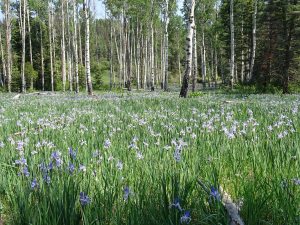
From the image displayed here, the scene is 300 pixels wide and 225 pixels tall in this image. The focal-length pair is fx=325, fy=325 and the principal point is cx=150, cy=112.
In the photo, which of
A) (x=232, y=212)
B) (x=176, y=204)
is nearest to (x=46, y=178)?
(x=176, y=204)

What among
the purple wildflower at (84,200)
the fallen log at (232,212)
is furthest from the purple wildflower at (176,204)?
the purple wildflower at (84,200)

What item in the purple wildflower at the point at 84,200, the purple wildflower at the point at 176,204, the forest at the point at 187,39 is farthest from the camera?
the forest at the point at 187,39

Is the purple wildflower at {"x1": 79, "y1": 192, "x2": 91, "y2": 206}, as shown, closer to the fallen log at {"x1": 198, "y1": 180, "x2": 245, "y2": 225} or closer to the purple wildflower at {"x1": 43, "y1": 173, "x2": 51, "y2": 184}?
the purple wildflower at {"x1": 43, "y1": 173, "x2": 51, "y2": 184}

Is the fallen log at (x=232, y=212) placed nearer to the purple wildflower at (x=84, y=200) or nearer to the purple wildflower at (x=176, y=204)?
the purple wildflower at (x=176, y=204)

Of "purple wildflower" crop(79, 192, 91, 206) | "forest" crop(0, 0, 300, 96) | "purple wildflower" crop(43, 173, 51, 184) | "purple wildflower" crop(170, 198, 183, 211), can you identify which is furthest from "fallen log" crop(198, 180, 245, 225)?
"forest" crop(0, 0, 300, 96)

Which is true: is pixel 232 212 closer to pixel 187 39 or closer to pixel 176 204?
pixel 176 204

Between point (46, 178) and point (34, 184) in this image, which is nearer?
point (34, 184)

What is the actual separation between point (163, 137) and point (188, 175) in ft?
7.06

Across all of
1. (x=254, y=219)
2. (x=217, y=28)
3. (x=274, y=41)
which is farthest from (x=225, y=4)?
(x=254, y=219)

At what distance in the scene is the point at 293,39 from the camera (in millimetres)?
26016

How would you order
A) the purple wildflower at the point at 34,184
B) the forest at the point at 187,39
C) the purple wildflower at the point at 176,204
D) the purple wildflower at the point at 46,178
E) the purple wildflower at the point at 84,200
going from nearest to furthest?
the purple wildflower at the point at 176,204
the purple wildflower at the point at 84,200
the purple wildflower at the point at 34,184
the purple wildflower at the point at 46,178
the forest at the point at 187,39

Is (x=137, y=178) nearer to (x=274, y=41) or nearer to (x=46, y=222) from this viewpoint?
(x=46, y=222)

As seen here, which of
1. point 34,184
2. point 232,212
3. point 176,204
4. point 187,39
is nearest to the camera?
point 176,204

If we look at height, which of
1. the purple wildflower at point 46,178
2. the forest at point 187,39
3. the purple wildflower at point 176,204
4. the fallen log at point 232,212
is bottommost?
the fallen log at point 232,212
